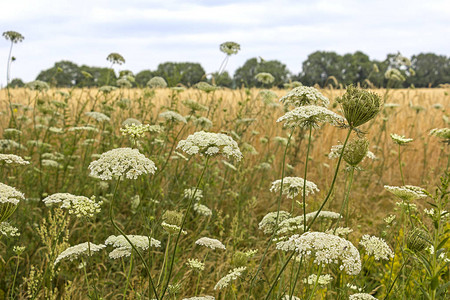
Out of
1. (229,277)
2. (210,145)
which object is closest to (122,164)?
(210,145)

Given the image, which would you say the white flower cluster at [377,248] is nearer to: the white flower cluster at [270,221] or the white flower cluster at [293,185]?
the white flower cluster at [293,185]

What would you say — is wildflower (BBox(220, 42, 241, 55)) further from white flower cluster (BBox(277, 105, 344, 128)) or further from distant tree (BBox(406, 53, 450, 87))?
distant tree (BBox(406, 53, 450, 87))

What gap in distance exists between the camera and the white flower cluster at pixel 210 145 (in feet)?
6.42

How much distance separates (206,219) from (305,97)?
2879mm

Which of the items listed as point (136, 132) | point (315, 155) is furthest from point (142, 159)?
point (315, 155)

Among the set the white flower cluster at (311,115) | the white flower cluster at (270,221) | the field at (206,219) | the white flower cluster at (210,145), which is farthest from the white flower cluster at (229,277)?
the white flower cluster at (311,115)

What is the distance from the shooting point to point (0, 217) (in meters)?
1.93

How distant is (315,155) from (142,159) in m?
6.23

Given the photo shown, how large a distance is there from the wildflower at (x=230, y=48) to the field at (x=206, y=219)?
0.76 meters

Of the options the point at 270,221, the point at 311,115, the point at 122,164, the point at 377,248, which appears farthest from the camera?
the point at 270,221

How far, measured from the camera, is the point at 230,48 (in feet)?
17.1

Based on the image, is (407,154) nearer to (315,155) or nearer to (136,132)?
(315,155)

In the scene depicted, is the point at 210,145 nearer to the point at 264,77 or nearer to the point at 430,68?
the point at 264,77

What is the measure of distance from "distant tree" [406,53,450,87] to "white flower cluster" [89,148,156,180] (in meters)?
84.7
